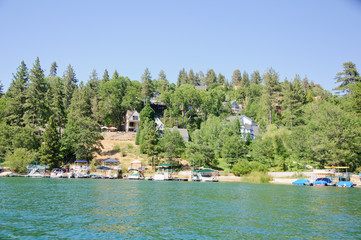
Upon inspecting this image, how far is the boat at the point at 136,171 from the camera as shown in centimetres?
6023

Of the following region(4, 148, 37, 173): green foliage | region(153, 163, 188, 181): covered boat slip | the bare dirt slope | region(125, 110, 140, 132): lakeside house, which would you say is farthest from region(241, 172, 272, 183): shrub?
region(125, 110, 140, 132): lakeside house

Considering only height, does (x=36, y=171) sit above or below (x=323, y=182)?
above

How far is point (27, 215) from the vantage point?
18656 millimetres

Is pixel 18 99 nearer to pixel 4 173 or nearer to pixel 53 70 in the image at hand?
pixel 4 173

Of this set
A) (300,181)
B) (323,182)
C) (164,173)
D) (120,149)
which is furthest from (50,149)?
(323,182)

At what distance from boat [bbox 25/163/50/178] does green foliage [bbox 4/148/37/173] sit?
1.14 m

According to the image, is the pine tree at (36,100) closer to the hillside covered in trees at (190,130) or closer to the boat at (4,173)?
the hillside covered in trees at (190,130)

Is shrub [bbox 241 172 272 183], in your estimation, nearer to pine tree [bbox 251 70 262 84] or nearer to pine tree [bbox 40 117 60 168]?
pine tree [bbox 40 117 60 168]

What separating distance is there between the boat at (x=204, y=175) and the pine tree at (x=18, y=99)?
41268 mm

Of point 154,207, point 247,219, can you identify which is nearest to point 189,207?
point 154,207

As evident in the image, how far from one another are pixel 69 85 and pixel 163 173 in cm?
5651

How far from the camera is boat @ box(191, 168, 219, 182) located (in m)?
59.2

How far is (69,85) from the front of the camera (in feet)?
329

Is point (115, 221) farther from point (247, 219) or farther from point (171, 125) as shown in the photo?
point (171, 125)
